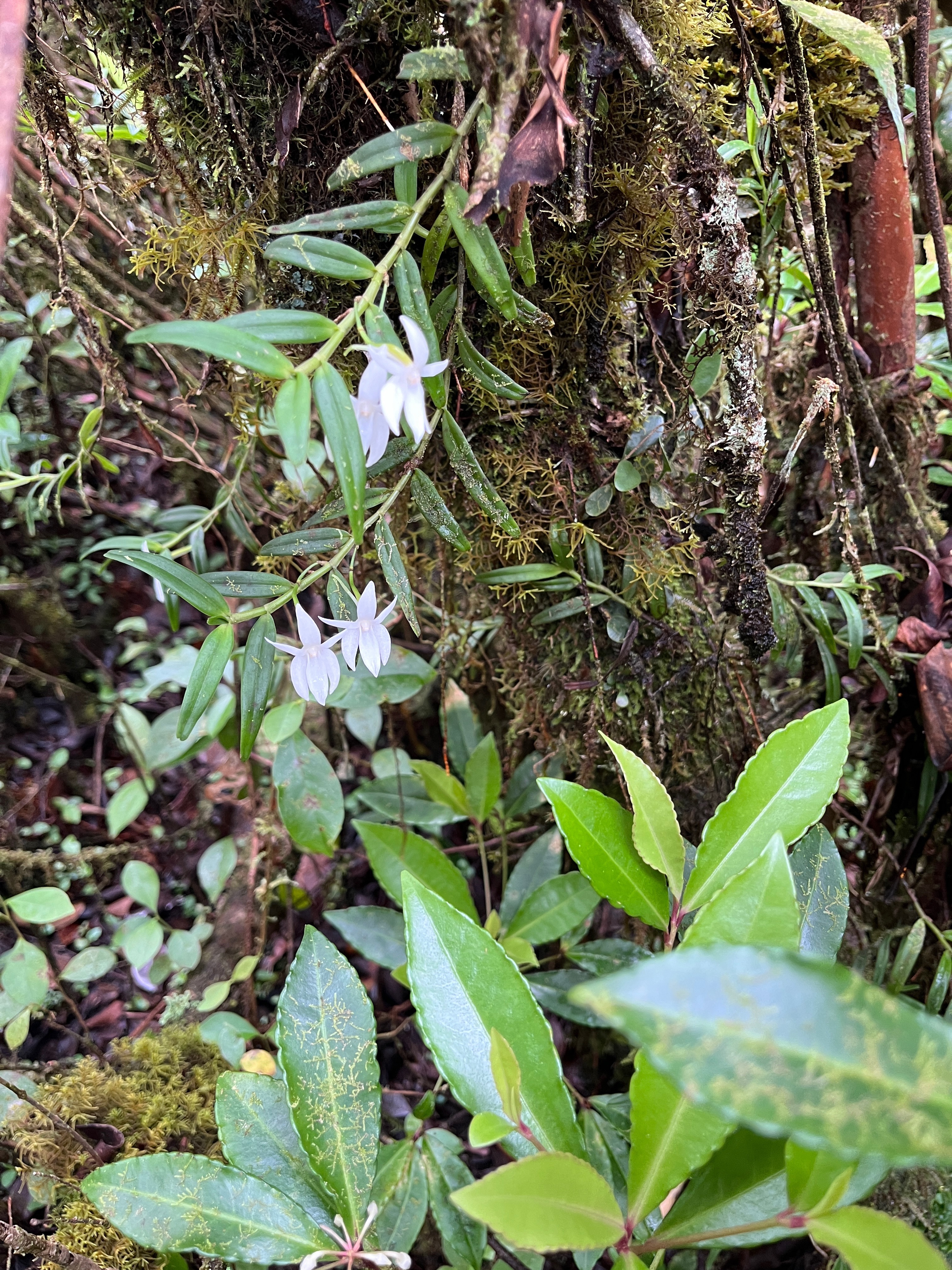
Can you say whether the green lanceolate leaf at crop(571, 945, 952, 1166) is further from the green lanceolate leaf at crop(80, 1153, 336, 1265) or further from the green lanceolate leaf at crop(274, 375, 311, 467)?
the green lanceolate leaf at crop(80, 1153, 336, 1265)

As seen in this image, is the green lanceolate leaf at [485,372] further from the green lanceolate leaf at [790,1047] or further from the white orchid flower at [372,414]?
the green lanceolate leaf at [790,1047]

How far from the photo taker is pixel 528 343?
779mm

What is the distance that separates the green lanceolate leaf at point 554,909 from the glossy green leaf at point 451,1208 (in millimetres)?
267

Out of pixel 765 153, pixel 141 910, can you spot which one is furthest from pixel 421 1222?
pixel 765 153

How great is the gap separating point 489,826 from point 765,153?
1.16 m

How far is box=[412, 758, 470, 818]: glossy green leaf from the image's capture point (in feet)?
3.71

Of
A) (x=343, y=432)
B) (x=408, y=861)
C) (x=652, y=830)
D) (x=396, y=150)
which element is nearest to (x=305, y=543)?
(x=343, y=432)

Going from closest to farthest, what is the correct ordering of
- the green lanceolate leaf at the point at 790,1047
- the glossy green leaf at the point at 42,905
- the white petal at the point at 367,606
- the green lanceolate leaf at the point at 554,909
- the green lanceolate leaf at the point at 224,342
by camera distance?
the green lanceolate leaf at the point at 790,1047 < the green lanceolate leaf at the point at 224,342 < the white petal at the point at 367,606 < the green lanceolate leaf at the point at 554,909 < the glossy green leaf at the point at 42,905

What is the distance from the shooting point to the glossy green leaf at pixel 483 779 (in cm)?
112

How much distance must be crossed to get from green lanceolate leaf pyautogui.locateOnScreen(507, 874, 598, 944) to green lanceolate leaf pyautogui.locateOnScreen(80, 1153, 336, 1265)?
16.6 inches

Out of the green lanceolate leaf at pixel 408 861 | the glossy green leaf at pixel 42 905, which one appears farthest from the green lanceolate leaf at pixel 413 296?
the glossy green leaf at pixel 42 905

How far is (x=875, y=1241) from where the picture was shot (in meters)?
0.42

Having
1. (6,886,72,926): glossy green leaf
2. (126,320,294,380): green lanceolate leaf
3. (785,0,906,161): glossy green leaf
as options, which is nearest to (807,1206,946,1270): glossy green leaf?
(126,320,294,380): green lanceolate leaf

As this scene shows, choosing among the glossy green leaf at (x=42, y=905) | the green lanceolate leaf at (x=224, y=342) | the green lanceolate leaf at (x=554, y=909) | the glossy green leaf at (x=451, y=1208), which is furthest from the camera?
the glossy green leaf at (x=42, y=905)
